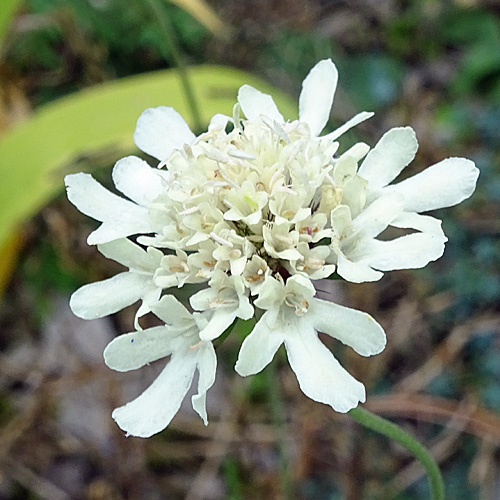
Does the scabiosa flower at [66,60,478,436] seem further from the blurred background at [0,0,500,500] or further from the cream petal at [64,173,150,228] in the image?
the blurred background at [0,0,500,500]

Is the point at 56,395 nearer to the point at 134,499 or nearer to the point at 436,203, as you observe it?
the point at 134,499

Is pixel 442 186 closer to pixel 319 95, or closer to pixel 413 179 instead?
pixel 413 179

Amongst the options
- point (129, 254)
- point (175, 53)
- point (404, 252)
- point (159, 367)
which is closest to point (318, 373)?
point (404, 252)

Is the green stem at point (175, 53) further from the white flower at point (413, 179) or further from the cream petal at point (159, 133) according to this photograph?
the white flower at point (413, 179)

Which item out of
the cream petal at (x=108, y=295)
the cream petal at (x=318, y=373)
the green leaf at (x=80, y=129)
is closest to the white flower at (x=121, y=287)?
the cream petal at (x=108, y=295)

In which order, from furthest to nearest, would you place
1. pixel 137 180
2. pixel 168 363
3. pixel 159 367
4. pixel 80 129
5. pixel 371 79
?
pixel 371 79, pixel 159 367, pixel 80 129, pixel 137 180, pixel 168 363

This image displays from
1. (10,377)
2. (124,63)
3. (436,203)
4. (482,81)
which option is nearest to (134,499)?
(10,377)
